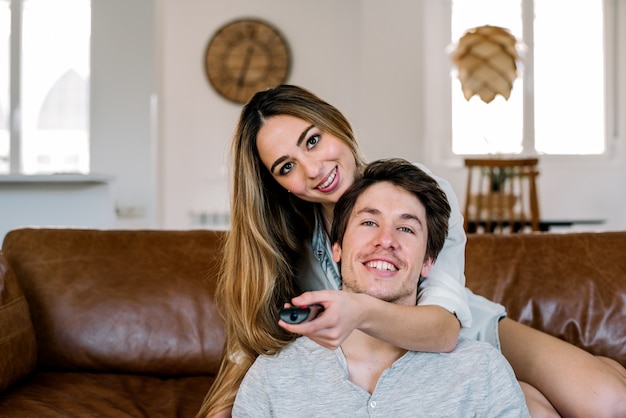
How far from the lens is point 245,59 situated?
6.33 m

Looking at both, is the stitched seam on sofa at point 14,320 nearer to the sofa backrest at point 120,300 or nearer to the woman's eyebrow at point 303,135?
the sofa backrest at point 120,300

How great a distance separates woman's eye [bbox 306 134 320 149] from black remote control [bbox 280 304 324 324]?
693mm

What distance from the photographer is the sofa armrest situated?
5.45 feet

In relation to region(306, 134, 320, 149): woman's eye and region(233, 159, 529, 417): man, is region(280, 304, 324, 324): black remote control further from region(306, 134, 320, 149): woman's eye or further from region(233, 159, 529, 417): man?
region(306, 134, 320, 149): woman's eye

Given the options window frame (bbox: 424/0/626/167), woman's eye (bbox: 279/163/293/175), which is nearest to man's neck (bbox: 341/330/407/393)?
woman's eye (bbox: 279/163/293/175)

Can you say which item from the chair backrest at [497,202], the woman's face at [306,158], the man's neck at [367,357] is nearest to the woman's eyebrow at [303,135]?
the woman's face at [306,158]

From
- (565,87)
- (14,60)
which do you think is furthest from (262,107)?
(565,87)

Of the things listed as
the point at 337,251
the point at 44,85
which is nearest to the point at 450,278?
the point at 337,251

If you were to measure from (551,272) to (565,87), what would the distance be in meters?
4.79

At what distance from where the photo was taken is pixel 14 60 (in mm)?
5156

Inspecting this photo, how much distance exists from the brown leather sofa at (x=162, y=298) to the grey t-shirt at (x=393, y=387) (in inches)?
20.9

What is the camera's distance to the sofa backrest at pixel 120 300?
1878 millimetres

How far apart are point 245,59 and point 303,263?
491cm

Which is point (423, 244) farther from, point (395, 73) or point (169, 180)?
point (169, 180)
